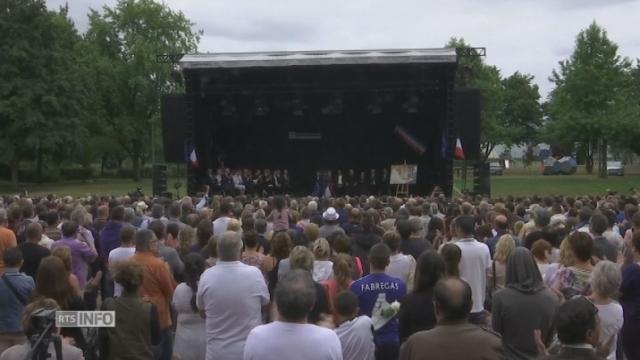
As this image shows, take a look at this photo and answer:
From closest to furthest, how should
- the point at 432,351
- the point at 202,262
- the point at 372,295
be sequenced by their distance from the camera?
the point at 432,351, the point at 372,295, the point at 202,262

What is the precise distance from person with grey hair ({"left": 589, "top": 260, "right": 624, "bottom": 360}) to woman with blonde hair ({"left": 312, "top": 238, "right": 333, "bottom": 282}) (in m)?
2.11

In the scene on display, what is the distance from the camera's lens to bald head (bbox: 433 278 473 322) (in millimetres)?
3945

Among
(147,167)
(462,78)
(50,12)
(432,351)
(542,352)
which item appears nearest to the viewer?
(432,351)

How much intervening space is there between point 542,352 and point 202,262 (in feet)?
8.63

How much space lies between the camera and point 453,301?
13.0 ft

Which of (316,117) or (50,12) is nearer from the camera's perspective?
(316,117)

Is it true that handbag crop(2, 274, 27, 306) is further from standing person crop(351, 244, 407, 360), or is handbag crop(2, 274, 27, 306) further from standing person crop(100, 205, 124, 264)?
standing person crop(100, 205, 124, 264)

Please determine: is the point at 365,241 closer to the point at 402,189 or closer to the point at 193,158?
the point at 193,158

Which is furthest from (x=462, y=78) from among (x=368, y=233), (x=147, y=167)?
(x=147, y=167)

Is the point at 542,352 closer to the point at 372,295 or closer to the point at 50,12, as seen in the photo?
the point at 372,295

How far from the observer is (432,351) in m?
3.92

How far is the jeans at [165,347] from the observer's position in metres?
6.35

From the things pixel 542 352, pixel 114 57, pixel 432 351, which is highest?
pixel 114 57

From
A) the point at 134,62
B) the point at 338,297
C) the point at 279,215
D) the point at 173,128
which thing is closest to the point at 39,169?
the point at 134,62
